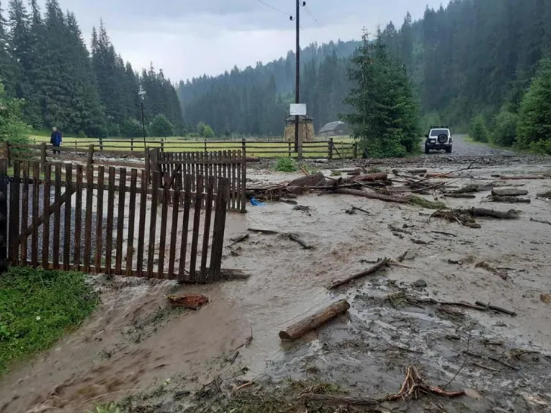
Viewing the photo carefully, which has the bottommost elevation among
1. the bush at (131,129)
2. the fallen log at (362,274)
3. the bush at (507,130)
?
the fallen log at (362,274)

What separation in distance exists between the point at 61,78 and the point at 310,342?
80.9 meters

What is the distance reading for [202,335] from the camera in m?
4.19

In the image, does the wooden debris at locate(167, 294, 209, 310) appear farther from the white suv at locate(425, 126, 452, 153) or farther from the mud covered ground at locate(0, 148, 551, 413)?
the white suv at locate(425, 126, 452, 153)

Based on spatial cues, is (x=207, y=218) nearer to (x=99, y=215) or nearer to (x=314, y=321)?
(x=99, y=215)

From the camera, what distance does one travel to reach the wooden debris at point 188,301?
476 cm

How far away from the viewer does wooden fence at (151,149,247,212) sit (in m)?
10.2

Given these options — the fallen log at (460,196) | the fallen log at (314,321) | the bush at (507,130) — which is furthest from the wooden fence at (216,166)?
the bush at (507,130)

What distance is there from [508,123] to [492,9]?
80.2m

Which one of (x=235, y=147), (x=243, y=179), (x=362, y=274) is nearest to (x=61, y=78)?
(x=235, y=147)

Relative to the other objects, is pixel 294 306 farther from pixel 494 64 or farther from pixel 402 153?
pixel 494 64

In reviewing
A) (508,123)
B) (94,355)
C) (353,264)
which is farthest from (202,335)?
(508,123)

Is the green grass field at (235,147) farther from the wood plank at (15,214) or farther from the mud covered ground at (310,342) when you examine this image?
the mud covered ground at (310,342)

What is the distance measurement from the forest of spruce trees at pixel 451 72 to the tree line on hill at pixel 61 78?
1870 inches

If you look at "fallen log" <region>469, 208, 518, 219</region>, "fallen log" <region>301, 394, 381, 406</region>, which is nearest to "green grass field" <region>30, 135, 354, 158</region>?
"fallen log" <region>469, 208, 518, 219</region>
